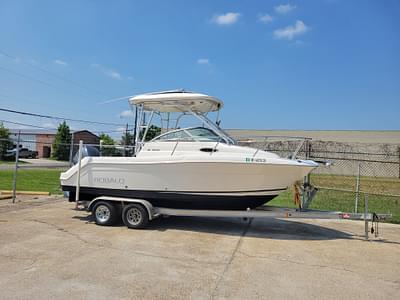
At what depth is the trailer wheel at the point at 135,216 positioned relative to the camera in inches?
272

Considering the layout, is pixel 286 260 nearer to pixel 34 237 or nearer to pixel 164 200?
pixel 164 200

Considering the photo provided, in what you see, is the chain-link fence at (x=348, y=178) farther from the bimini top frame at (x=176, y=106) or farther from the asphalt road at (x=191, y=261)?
the asphalt road at (x=191, y=261)

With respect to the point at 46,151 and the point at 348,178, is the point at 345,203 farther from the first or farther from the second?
the point at 46,151

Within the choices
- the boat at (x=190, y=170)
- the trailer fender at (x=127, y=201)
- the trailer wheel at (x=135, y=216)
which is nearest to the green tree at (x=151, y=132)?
the boat at (x=190, y=170)

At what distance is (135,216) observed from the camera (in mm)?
7070

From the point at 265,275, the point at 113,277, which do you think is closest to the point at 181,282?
the point at 113,277

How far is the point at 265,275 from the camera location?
441cm

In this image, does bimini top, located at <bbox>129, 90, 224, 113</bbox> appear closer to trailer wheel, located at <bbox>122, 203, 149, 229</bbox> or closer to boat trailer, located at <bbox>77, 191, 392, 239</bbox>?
boat trailer, located at <bbox>77, 191, 392, 239</bbox>

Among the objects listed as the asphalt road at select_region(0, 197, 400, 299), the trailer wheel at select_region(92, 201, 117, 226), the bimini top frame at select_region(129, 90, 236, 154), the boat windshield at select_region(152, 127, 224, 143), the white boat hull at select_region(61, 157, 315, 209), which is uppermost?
the bimini top frame at select_region(129, 90, 236, 154)

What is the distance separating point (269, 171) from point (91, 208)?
4032mm

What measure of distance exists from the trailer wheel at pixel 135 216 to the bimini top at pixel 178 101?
2.45 m

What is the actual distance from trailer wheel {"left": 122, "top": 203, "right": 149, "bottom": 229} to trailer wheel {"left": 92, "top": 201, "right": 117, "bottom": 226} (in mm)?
279

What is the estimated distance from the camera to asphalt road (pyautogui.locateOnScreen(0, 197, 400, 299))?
3.83 metres

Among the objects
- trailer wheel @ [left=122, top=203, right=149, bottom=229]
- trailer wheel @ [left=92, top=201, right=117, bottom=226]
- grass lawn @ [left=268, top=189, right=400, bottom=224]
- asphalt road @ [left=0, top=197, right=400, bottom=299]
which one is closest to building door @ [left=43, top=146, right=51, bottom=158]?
grass lawn @ [left=268, top=189, right=400, bottom=224]
